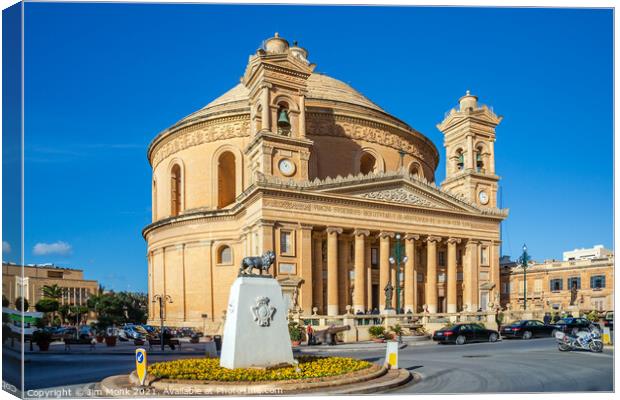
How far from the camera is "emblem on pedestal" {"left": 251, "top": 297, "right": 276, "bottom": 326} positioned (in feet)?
52.6

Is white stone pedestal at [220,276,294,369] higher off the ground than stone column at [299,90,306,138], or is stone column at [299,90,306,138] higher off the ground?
stone column at [299,90,306,138]

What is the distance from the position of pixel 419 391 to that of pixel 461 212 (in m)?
33.7

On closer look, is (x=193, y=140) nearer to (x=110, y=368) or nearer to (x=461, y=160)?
(x=461, y=160)

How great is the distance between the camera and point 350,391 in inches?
615

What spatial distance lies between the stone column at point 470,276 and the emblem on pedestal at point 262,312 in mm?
34692

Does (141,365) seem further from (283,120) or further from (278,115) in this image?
(278,115)

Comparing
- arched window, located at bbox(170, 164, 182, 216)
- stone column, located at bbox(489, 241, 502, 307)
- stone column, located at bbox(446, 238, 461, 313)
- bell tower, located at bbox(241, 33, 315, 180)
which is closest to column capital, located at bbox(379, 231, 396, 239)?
stone column, located at bbox(446, 238, 461, 313)

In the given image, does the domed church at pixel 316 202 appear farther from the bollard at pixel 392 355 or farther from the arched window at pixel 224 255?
the bollard at pixel 392 355

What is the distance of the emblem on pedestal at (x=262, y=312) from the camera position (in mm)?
16047

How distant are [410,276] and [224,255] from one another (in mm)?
14468

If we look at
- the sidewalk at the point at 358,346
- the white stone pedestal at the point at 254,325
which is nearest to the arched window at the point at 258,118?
the sidewalk at the point at 358,346

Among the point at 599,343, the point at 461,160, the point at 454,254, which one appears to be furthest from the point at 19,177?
the point at 461,160

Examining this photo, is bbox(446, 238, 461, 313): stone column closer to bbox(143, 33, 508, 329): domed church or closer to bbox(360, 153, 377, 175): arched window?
bbox(143, 33, 508, 329): domed church

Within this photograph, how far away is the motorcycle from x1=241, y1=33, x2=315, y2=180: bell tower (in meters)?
21.1
